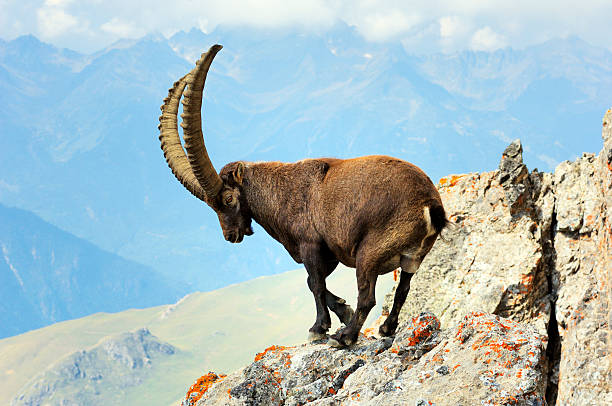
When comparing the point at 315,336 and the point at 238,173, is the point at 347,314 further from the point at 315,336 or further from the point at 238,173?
the point at 238,173

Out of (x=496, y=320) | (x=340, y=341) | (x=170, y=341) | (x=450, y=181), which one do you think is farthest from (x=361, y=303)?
(x=170, y=341)

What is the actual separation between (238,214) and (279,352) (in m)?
2.03

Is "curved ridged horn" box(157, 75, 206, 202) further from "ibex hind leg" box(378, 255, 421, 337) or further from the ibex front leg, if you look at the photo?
"ibex hind leg" box(378, 255, 421, 337)

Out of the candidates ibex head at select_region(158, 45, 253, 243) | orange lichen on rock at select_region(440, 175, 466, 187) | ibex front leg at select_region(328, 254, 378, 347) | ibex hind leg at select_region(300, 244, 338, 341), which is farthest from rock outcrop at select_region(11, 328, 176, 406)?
ibex front leg at select_region(328, 254, 378, 347)

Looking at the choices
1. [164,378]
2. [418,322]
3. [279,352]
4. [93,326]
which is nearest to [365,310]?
[418,322]

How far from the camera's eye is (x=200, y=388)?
298 inches

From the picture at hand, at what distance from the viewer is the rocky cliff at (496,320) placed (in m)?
5.16

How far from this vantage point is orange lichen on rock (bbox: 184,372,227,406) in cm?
743

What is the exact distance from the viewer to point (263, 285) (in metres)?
119

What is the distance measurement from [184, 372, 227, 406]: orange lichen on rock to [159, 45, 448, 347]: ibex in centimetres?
182

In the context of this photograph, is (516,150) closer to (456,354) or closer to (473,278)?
(473,278)

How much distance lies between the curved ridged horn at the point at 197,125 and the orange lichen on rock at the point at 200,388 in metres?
2.88

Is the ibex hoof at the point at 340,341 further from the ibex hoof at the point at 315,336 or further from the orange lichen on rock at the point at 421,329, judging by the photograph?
the orange lichen on rock at the point at 421,329

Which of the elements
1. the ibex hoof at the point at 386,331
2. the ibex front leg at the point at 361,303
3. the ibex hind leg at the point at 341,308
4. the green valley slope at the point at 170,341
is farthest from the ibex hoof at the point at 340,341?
the green valley slope at the point at 170,341
